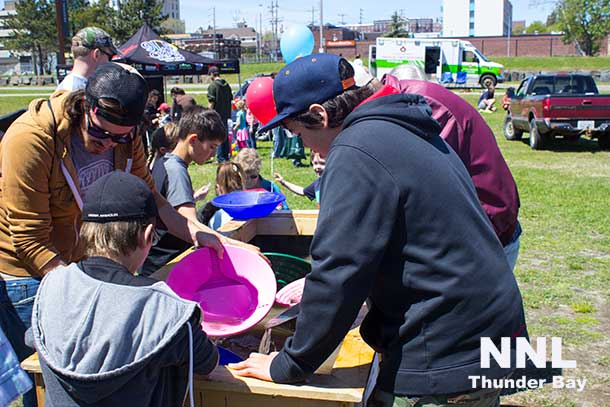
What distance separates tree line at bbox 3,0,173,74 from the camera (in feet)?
198

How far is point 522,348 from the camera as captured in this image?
5.49 ft

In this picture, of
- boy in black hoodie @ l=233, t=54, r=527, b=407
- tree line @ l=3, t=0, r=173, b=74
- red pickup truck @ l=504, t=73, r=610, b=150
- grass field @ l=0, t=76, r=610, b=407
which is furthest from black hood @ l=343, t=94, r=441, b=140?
tree line @ l=3, t=0, r=173, b=74

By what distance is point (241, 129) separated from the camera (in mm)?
12430

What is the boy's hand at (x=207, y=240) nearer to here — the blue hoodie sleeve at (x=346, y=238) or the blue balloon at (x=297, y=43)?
the blue hoodie sleeve at (x=346, y=238)

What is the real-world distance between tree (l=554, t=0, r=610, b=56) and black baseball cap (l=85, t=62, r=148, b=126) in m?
68.7

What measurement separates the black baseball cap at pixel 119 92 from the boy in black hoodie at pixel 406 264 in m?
0.92

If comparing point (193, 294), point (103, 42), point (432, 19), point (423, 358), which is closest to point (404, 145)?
point (423, 358)

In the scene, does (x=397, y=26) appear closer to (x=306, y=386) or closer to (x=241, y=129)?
(x=241, y=129)

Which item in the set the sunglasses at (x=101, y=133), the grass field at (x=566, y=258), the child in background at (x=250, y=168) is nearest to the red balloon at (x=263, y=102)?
the sunglasses at (x=101, y=133)

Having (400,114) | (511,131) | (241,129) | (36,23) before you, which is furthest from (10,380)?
(36,23)

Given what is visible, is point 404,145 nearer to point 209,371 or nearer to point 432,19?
point 209,371

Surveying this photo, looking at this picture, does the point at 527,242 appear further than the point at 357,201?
Yes

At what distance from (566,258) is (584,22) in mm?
69427

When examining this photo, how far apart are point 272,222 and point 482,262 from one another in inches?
89.5
